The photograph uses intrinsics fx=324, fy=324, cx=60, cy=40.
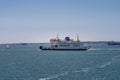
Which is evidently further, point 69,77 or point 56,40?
point 56,40

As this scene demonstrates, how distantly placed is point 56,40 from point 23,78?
143m

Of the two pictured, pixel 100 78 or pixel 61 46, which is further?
pixel 61 46

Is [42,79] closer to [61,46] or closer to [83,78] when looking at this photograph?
[83,78]

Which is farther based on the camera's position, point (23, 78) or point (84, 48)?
point (84, 48)

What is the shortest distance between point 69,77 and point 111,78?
6491 millimetres

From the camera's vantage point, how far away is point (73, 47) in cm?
18325

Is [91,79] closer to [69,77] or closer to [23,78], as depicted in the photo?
[69,77]

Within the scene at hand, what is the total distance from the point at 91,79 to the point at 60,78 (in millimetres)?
4753

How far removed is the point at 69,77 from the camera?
50594 mm

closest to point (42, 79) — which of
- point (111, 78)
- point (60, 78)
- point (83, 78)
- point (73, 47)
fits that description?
point (60, 78)

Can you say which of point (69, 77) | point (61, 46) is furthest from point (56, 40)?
point (69, 77)

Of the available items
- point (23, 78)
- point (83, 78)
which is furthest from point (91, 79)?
point (23, 78)

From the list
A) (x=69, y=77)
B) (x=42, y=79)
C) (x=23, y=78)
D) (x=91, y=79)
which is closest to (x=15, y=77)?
(x=23, y=78)

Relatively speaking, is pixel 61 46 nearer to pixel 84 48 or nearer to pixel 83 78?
pixel 84 48
